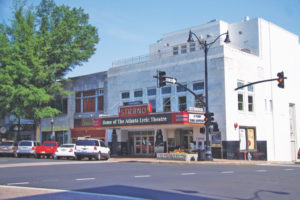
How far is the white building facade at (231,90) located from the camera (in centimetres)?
3238

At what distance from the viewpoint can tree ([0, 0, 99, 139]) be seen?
39.0 m

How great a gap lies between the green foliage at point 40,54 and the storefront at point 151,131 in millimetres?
8761

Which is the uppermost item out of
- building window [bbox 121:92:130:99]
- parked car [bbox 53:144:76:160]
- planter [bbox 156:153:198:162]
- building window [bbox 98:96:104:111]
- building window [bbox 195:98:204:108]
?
building window [bbox 121:92:130:99]

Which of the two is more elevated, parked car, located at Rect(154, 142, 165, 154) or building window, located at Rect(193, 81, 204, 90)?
building window, located at Rect(193, 81, 204, 90)

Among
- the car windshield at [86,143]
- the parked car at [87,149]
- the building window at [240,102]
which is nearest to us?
the parked car at [87,149]

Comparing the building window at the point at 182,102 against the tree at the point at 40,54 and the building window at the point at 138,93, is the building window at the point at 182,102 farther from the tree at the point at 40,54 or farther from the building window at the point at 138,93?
the tree at the point at 40,54

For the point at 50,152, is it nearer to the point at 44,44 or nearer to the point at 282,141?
the point at 44,44

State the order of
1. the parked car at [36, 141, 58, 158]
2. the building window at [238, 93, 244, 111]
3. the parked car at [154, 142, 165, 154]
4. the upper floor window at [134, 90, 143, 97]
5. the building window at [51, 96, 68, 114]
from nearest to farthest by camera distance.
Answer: the parked car at [36, 141, 58, 158] → the building window at [238, 93, 244, 111] → the parked car at [154, 142, 165, 154] → the upper floor window at [134, 90, 143, 97] → the building window at [51, 96, 68, 114]

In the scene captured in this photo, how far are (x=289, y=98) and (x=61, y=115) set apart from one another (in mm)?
27167

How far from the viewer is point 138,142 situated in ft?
126

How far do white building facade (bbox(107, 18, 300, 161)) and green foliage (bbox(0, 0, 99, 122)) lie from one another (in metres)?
5.66

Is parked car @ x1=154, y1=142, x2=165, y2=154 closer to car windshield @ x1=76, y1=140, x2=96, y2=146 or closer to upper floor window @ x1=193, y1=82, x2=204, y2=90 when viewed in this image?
upper floor window @ x1=193, y1=82, x2=204, y2=90

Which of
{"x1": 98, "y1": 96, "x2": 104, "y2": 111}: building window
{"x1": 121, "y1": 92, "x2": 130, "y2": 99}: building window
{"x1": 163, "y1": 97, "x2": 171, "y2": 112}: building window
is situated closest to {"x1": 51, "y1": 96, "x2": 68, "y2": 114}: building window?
{"x1": 98, "y1": 96, "x2": 104, "y2": 111}: building window

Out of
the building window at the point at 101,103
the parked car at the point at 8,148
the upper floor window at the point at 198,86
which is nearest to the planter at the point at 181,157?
the upper floor window at the point at 198,86
